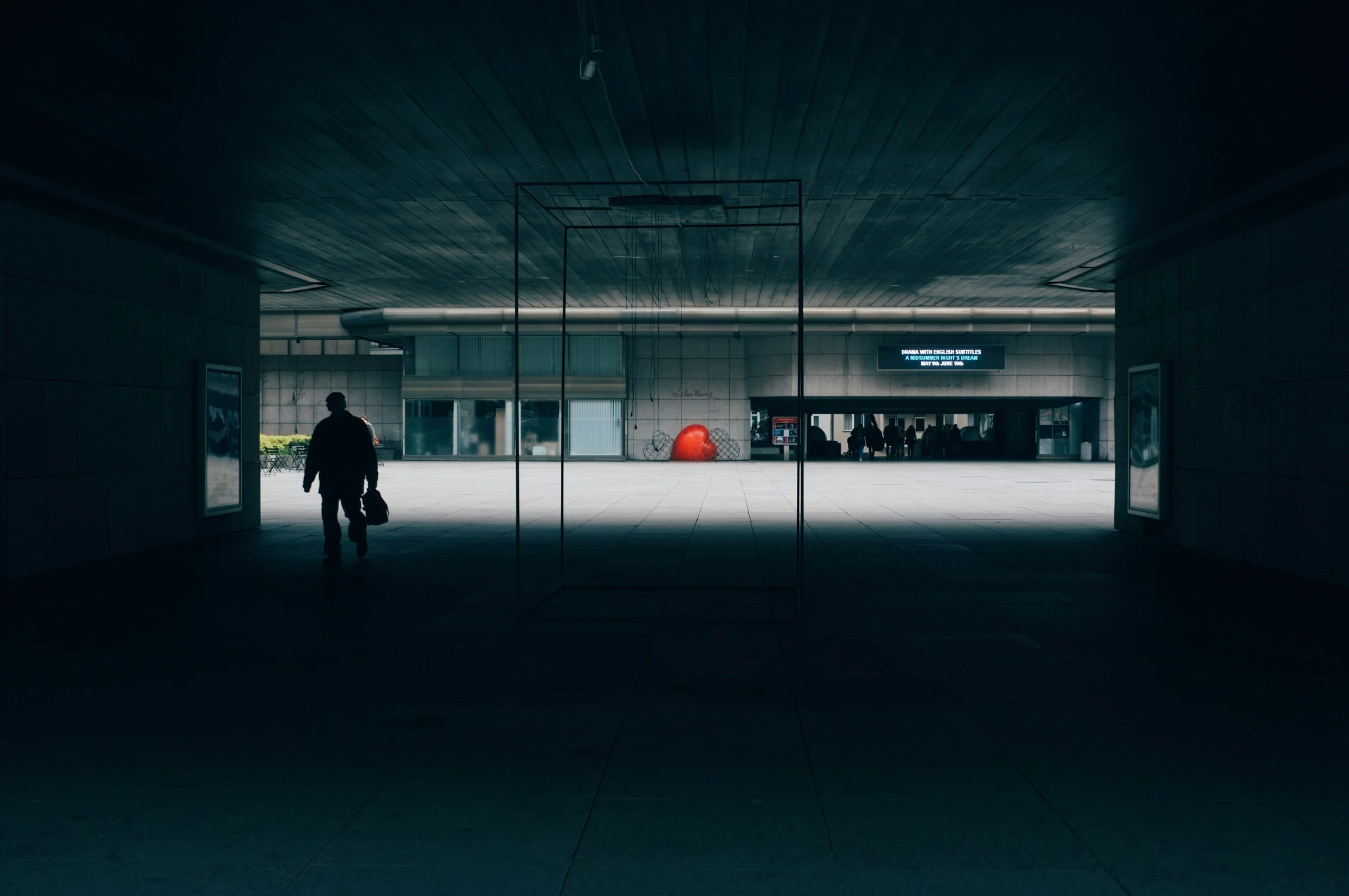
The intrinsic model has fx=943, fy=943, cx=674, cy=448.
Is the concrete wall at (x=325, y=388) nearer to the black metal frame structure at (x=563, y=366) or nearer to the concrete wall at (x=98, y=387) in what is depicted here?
the concrete wall at (x=98, y=387)

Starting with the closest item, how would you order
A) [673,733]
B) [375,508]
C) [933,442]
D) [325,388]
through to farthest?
[673,733] < [375,508] < [325,388] < [933,442]

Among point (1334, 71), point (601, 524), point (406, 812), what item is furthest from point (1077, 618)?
point (601, 524)

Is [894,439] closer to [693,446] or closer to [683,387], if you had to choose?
[693,446]

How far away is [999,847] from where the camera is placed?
3.17 metres

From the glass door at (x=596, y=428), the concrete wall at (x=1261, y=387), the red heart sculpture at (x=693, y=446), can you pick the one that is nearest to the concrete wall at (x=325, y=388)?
the glass door at (x=596, y=428)

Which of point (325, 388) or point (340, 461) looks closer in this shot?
point (340, 461)

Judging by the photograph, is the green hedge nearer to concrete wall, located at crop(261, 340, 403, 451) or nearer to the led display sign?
concrete wall, located at crop(261, 340, 403, 451)

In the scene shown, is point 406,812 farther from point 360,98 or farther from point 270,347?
point 270,347

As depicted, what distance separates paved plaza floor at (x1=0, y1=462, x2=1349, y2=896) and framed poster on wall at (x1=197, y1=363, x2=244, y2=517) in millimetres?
3093

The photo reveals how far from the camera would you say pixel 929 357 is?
3569 cm

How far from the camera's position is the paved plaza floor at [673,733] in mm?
3062

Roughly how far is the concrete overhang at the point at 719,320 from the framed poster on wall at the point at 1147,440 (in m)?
9.25

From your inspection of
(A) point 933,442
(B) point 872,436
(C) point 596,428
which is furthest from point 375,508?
(A) point 933,442

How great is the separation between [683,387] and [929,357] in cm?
944
